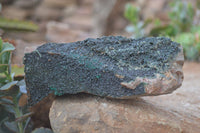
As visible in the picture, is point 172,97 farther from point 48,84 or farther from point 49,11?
point 49,11

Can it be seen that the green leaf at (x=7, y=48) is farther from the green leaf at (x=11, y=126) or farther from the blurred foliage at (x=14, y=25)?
the blurred foliage at (x=14, y=25)

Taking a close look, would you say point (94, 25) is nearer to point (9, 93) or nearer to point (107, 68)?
point (9, 93)

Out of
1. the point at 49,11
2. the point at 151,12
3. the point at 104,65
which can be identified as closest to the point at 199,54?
the point at 104,65

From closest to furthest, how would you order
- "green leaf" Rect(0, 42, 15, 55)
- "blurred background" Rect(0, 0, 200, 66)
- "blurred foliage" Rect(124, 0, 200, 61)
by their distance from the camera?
"green leaf" Rect(0, 42, 15, 55)
"blurred background" Rect(0, 0, 200, 66)
"blurred foliage" Rect(124, 0, 200, 61)

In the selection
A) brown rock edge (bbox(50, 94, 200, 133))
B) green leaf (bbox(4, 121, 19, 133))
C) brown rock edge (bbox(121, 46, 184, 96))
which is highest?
brown rock edge (bbox(121, 46, 184, 96))

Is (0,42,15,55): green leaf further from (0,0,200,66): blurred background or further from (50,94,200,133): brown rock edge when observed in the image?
(0,0,200,66): blurred background

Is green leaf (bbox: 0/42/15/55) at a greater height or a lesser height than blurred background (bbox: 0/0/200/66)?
lesser

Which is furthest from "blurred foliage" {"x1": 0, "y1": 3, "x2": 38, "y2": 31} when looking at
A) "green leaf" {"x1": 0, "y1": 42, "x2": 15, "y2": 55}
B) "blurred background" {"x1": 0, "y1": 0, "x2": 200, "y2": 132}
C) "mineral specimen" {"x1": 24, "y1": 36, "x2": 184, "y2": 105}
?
"mineral specimen" {"x1": 24, "y1": 36, "x2": 184, "y2": 105}

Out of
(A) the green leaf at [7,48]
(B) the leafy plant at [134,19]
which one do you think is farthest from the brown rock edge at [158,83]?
(B) the leafy plant at [134,19]

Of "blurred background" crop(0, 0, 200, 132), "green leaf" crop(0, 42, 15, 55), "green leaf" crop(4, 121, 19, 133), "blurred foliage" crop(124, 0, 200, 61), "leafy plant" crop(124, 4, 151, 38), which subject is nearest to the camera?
"green leaf" crop(0, 42, 15, 55)
